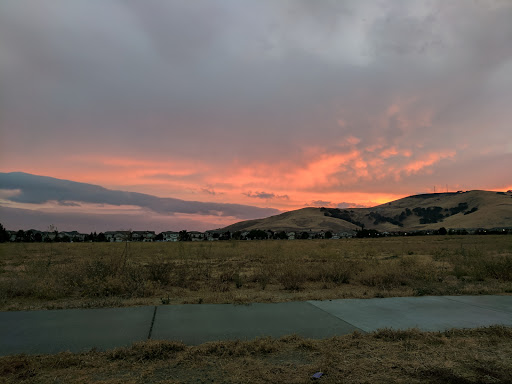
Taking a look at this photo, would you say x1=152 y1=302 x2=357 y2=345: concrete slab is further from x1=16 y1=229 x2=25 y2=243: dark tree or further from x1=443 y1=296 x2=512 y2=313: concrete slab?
x1=16 y1=229 x2=25 y2=243: dark tree

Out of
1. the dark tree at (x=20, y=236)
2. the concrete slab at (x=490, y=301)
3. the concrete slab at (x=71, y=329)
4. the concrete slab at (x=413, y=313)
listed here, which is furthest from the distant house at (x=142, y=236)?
the dark tree at (x=20, y=236)

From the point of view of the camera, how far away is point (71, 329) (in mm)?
5664

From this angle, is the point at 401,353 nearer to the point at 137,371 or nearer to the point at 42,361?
the point at 137,371

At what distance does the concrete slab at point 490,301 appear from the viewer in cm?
759

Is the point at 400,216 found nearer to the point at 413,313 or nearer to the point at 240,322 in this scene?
the point at 413,313

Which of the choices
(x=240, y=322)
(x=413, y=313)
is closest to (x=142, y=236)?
(x=240, y=322)

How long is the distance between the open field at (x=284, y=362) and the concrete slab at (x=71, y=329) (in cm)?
44

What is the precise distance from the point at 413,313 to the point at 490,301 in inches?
107

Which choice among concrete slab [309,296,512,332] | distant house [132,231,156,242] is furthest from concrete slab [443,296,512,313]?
distant house [132,231,156,242]

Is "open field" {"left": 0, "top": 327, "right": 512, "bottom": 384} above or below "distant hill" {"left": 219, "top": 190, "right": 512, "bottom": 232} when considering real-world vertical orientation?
below

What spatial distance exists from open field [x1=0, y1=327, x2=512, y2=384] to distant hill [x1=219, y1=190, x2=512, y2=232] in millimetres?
133709

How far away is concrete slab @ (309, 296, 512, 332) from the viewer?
6102 millimetres

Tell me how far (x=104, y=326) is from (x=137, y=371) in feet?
7.03

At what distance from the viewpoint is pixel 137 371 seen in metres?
4.06
